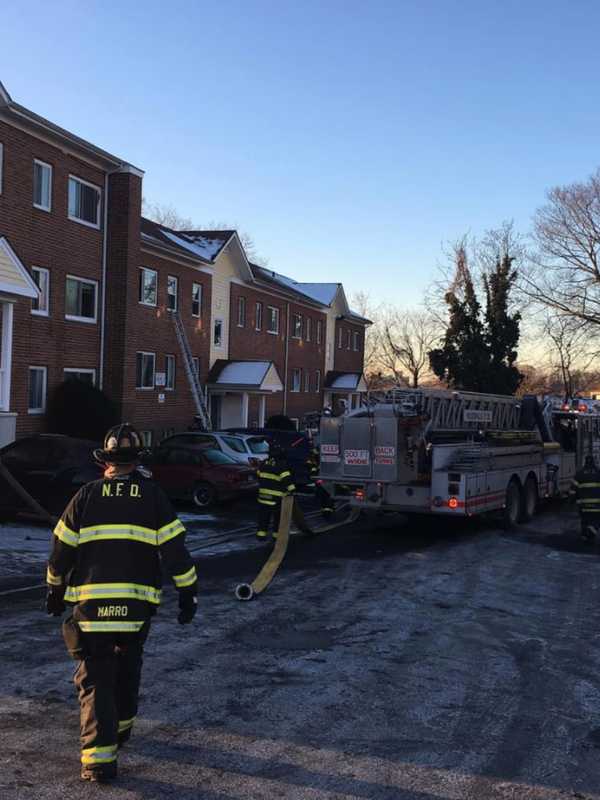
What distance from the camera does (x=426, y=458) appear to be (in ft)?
42.8

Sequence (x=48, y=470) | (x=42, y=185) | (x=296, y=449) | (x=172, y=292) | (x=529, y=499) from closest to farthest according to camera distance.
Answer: (x=48, y=470)
(x=529, y=499)
(x=296, y=449)
(x=42, y=185)
(x=172, y=292)

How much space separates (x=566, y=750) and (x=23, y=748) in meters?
3.04

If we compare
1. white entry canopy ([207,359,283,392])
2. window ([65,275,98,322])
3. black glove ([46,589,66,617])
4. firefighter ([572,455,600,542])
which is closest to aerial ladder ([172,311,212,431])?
white entry canopy ([207,359,283,392])

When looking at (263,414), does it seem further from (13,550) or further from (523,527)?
(13,550)

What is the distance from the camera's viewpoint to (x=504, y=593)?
8.93m

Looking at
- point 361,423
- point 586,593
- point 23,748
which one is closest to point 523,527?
point 361,423

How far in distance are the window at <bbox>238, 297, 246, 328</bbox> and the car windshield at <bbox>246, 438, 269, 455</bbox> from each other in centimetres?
1753

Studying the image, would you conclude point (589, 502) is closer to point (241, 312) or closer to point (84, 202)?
point (84, 202)

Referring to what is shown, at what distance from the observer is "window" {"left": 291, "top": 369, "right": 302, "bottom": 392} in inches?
1641

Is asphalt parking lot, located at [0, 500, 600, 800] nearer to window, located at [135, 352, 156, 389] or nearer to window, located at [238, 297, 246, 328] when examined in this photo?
window, located at [135, 352, 156, 389]

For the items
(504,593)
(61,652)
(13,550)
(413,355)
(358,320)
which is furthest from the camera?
(413,355)

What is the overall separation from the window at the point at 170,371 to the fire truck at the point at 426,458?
15831 millimetres

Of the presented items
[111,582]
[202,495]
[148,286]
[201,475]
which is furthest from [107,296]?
[111,582]

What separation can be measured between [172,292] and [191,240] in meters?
4.97
